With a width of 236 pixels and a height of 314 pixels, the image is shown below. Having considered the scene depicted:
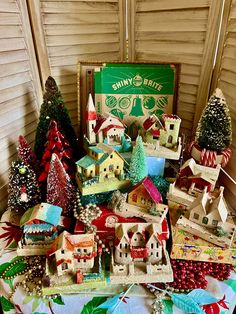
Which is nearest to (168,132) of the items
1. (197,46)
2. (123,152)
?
(123,152)

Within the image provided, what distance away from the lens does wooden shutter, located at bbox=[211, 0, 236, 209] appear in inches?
50.5

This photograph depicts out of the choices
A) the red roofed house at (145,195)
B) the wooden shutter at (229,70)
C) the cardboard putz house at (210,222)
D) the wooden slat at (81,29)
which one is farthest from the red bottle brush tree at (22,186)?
the wooden shutter at (229,70)

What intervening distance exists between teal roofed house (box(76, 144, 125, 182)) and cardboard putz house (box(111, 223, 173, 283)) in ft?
0.94

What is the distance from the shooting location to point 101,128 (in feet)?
4.46

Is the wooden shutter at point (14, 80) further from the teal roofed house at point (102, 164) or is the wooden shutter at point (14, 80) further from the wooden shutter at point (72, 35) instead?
the teal roofed house at point (102, 164)

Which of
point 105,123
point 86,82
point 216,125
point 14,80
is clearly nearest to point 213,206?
point 216,125

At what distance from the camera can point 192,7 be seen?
1.39 m

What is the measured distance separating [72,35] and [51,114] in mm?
483

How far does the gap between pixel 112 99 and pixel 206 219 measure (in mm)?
840

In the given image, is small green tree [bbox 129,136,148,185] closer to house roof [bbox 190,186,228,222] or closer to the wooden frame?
house roof [bbox 190,186,228,222]

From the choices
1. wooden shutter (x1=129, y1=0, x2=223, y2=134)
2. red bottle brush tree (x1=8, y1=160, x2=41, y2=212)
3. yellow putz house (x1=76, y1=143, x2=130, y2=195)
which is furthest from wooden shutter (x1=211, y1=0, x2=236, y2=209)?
red bottle brush tree (x1=8, y1=160, x2=41, y2=212)

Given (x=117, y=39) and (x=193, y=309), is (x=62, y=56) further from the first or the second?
(x=193, y=309)

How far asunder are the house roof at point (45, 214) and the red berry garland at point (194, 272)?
0.50 meters

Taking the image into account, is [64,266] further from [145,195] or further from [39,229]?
[145,195]
